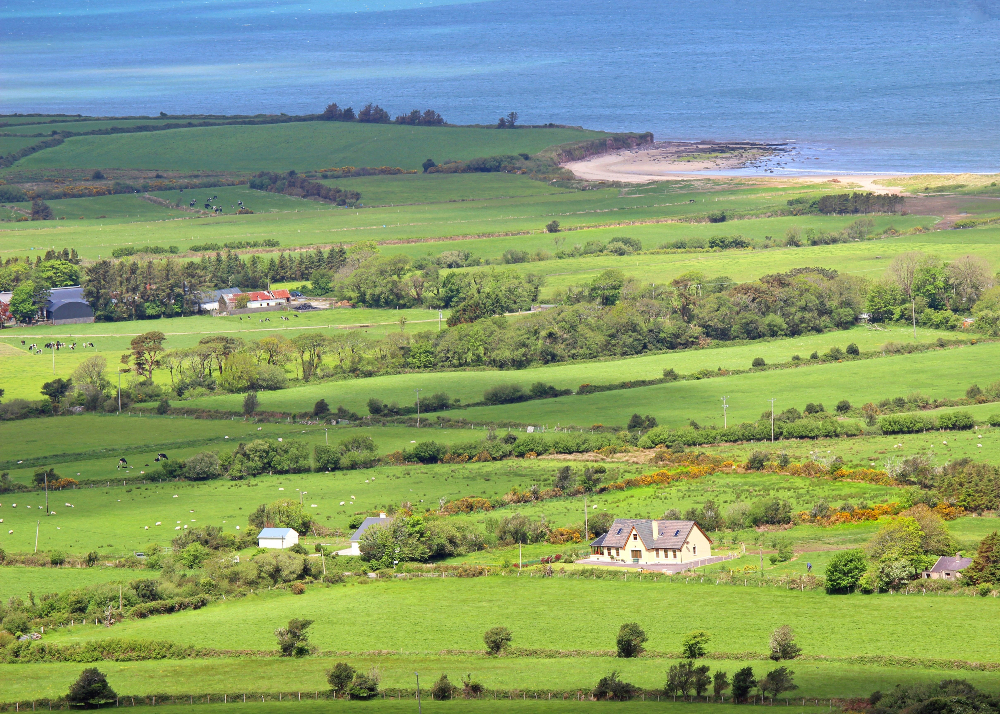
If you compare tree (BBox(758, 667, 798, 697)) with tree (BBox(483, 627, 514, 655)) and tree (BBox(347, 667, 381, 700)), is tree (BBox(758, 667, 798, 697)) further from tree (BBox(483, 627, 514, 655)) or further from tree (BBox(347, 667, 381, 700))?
tree (BBox(347, 667, 381, 700))

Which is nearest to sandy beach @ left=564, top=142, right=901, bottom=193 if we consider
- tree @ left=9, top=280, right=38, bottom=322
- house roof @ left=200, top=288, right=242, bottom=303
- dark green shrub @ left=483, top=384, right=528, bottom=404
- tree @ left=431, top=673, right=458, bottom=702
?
house roof @ left=200, top=288, right=242, bottom=303

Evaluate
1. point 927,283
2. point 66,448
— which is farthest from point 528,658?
point 927,283

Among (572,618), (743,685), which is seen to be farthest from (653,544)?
(743,685)

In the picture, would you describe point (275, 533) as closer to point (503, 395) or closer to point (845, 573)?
point (845, 573)

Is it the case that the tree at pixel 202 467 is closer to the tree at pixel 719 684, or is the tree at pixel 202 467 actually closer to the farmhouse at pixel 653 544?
the farmhouse at pixel 653 544

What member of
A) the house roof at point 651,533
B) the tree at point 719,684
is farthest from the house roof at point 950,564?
the tree at point 719,684

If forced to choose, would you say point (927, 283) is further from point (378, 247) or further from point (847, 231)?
point (378, 247)
